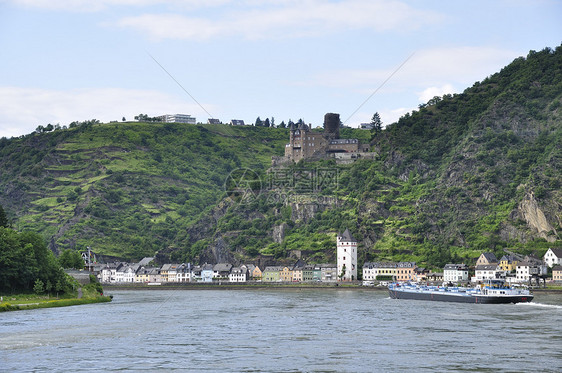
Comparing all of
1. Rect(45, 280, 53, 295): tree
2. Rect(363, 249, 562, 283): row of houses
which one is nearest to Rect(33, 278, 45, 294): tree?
Rect(45, 280, 53, 295): tree

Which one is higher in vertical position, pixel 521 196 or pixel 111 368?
pixel 521 196

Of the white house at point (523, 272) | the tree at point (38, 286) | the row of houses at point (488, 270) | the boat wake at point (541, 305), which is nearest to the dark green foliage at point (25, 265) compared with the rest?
the tree at point (38, 286)

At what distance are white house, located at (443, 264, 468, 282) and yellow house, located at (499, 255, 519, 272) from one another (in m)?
8.24

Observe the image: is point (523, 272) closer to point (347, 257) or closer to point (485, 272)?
point (485, 272)

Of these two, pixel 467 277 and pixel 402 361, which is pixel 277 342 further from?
pixel 467 277

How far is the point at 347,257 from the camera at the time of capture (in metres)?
195

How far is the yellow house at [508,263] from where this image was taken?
542ft

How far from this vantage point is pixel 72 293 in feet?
382

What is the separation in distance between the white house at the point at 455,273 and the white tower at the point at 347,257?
2859cm

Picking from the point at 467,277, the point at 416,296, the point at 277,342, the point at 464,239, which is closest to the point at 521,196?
the point at 464,239

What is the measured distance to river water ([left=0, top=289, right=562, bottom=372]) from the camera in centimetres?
5603

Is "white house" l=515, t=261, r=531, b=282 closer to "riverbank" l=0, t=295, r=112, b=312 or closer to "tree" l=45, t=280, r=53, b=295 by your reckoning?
"riverbank" l=0, t=295, r=112, b=312

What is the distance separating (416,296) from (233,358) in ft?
275

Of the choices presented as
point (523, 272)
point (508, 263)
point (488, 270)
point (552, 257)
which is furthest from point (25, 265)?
point (552, 257)
